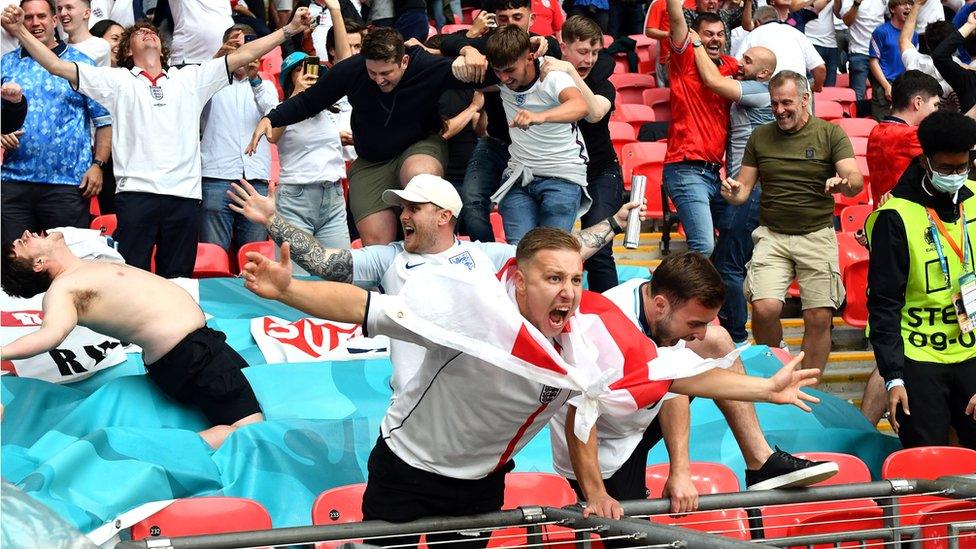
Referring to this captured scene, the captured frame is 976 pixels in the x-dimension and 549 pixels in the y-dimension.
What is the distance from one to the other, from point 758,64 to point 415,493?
515 centimetres

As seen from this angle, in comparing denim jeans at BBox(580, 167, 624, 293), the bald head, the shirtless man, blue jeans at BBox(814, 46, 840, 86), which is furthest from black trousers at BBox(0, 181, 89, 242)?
blue jeans at BBox(814, 46, 840, 86)

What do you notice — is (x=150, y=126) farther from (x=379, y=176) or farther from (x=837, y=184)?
(x=837, y=184)

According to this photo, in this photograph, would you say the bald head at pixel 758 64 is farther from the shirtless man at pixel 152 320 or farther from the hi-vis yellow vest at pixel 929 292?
the shirtless man at pixel 152 320

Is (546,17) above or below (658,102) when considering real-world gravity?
above

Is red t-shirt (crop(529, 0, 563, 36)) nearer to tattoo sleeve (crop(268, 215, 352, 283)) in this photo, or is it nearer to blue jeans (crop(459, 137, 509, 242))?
blue jeans (crop(459, 137, 509, 242))

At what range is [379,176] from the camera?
6.90 m

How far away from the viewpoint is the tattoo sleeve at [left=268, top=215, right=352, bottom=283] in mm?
5555

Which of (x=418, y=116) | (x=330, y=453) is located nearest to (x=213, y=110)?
(x=418, y=116)

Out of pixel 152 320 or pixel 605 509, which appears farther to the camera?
pixel 152 320

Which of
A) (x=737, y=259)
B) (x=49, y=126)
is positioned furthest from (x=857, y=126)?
(x=49, y=126)

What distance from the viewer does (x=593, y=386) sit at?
3.73 metres

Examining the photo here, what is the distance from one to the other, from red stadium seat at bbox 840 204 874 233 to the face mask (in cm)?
355

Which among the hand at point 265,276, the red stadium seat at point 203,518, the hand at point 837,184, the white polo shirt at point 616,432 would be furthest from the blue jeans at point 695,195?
the hand at point 265,276

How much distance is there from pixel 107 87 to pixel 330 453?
287 centimetres
